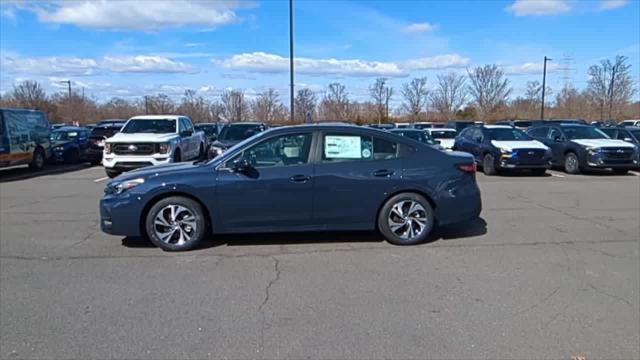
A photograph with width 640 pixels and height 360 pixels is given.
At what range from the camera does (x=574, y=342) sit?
3752 mm

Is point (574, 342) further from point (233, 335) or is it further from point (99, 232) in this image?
point (99, 232)

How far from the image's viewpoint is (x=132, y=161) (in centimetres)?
1448

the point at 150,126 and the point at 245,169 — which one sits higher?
the point at 150,126

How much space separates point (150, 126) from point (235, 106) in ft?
114

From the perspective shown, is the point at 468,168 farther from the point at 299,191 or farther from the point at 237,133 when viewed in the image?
the point at 237,133

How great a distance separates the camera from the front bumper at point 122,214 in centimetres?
634

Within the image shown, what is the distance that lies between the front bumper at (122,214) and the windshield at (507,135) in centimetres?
1344

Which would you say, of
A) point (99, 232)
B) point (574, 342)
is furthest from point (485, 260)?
point (99, 232)

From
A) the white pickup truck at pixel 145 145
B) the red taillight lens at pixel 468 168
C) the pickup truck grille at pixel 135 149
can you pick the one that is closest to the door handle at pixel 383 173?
the red taillight lens at pixel 468 168

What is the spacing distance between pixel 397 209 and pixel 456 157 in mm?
1164

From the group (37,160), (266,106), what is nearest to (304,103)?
(266,106)

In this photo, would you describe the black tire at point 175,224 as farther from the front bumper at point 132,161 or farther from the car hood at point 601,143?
the car hood at point 601,143

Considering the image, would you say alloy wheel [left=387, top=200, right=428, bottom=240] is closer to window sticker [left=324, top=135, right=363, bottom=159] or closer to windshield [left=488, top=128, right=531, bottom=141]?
window sticker [left=324, top=135, right=363, bottom=159]

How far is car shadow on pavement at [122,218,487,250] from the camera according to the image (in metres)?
6.71
